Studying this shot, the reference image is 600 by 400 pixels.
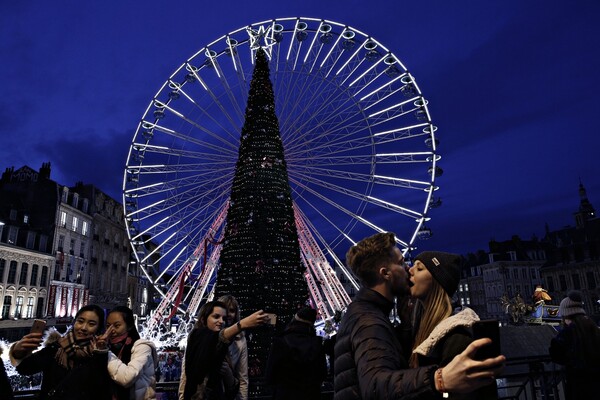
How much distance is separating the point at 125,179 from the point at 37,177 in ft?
77.1

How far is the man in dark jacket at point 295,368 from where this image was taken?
4.18m

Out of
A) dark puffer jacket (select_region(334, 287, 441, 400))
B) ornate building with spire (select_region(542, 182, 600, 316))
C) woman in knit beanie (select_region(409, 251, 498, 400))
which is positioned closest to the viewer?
dark puffer jacket (select_region(334, 287, 441, 400))

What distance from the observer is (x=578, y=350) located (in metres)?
4.14

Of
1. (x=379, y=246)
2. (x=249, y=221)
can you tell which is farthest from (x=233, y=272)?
(x=379, y=246)

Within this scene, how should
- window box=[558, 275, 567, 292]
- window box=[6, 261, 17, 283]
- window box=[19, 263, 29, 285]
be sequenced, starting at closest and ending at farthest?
window box=[6, 261, 17, 283] → window box=[19, 263, 29, 285] → window box=[558, 275, 567, 292]

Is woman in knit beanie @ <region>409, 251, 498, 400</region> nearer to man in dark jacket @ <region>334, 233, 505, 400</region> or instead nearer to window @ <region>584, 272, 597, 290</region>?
man in dark jacket @ <region>334, 233, 505, 400</region>

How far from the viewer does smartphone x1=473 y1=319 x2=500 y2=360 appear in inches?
56.1

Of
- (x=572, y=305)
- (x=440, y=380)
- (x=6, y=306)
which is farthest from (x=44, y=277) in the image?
(x=440, y=380)

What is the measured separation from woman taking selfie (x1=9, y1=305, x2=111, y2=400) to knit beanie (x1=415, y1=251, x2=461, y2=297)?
2346 mm

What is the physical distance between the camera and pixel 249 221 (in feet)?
32.0

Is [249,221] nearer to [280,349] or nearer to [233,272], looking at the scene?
[233,272]

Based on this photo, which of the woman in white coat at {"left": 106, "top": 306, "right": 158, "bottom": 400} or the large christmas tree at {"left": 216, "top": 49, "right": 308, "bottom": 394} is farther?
the large christmas tree at {"left": 216, "top": 49, "right": 308, "bottom": 394}

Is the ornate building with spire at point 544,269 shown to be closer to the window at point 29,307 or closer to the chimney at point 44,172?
the window at point 29,307

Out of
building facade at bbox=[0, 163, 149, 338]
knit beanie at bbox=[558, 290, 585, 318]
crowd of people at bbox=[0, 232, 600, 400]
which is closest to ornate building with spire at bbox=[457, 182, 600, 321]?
building facade at bbox=[0, 163, 149, 338]
